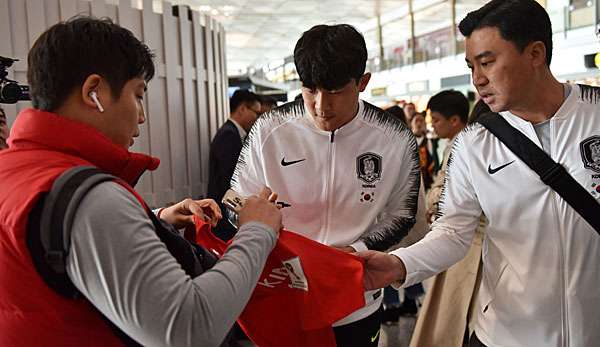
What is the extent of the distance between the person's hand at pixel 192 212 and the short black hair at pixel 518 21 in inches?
39.2

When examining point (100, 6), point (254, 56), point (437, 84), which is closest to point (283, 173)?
point (100, 6)

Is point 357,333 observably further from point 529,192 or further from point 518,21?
point 518,21

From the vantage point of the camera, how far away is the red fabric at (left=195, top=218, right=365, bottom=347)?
1.62 metres

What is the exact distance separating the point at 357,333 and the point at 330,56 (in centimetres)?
100

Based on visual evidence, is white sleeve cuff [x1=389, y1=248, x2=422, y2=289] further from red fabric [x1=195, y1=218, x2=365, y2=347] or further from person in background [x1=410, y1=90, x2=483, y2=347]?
person in background [x1=410, y1=90, x2=483, y2=347]

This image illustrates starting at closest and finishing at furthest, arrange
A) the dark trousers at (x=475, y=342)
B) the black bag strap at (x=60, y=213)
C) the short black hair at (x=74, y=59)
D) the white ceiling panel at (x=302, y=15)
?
the black bag strap at (x=60, y=213)
the short black hair at (x=74, y=59)
the dark trousers at (x=475, y=342)
the white ceiling panel at (x=302, y=15)

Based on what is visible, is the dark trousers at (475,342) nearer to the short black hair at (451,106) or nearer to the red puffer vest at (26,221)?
the red puffer vest at (26,221)

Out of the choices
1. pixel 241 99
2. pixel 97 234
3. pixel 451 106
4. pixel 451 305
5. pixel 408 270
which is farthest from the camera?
pixel 241 99

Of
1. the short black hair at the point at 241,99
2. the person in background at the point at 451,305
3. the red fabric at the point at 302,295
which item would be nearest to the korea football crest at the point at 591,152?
the red fabric at the point at 302,295

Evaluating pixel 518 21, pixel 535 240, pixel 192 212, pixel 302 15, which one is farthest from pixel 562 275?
pixel 302 15

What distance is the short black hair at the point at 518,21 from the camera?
1.61m

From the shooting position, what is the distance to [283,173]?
2.01 metres

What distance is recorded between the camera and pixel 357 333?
1.96m

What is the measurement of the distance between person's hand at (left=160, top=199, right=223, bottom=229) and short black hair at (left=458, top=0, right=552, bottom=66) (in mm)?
997
